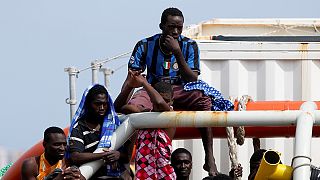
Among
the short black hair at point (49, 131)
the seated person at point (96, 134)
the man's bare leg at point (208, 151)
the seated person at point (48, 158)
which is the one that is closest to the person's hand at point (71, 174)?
the seated person at point (96, 134)

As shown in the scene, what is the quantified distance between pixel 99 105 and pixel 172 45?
25.4 inches

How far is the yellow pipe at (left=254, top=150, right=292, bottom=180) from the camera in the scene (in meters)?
6.61

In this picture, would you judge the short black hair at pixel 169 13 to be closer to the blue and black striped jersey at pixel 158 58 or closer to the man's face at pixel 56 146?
the blue and black striped jersey at pixel 158 58

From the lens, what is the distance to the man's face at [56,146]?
325 inches

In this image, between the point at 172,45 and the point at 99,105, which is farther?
the point at 172,45

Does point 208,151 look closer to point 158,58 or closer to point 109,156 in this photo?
point 158,58

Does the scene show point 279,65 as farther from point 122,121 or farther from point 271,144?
point 122,121

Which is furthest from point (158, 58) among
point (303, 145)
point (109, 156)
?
point (303, 145)

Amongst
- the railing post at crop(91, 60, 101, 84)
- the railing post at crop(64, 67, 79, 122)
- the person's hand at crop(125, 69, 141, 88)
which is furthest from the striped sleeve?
the railing post at crop(91, 60, 101, 84)

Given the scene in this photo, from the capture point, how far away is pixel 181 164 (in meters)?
8.02

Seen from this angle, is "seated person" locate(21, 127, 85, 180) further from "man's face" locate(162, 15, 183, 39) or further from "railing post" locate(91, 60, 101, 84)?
"railing post" locate(91, 60, 101, 84)

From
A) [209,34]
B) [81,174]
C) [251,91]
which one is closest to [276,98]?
[251,91]

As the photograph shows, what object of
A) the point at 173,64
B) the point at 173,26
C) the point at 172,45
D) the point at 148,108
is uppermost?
the point at 173,26

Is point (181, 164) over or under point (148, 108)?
under
